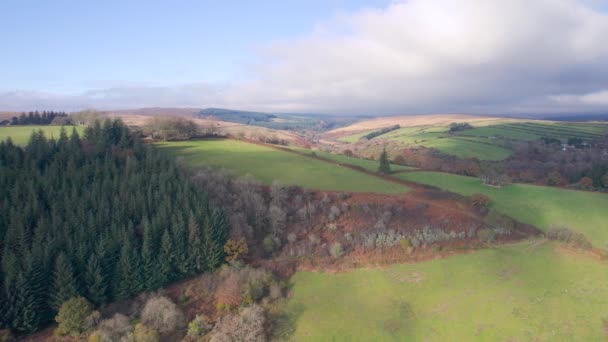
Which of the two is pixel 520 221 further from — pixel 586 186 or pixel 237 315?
pixel 237 315

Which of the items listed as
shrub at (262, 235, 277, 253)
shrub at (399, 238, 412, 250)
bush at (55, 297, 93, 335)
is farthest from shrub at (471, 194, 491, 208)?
bush at (55, 297, 93, 335)

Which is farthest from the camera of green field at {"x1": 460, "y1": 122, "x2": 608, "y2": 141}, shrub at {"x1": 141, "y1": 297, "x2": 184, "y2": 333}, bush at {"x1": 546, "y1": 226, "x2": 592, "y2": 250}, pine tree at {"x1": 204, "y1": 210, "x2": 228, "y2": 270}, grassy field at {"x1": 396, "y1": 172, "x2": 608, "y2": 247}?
green field at {"x1": 460, "y1": 122, "x2": 608, "y2": 141}

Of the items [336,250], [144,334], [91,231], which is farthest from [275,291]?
[91,231]

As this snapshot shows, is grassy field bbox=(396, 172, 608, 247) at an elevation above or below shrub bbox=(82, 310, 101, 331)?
above

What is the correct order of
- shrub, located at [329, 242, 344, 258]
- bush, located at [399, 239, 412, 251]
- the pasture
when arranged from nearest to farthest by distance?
shrub, located at [329, 242, 344, 258] < bush, located at [399, 239, 412, 251] < the pasture

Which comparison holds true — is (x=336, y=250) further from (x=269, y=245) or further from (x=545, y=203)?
(x=545, y=203)

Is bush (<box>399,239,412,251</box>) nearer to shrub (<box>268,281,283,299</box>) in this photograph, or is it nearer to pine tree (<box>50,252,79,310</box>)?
shrub (<box>268,281,283,299</box>)

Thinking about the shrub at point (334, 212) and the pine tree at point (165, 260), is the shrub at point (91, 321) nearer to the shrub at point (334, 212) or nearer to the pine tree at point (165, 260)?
the pine tree at point (165, 260)
